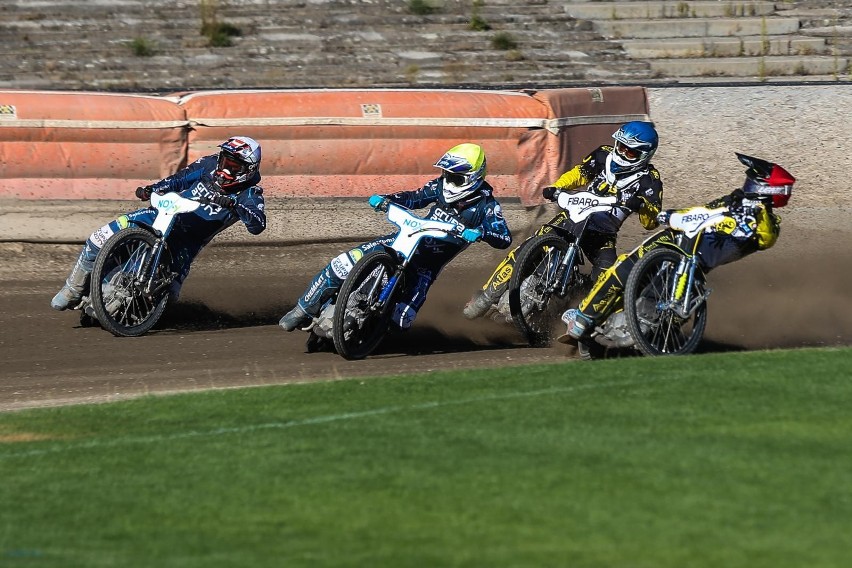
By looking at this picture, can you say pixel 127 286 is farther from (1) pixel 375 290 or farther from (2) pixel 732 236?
(2) pixel 732 236

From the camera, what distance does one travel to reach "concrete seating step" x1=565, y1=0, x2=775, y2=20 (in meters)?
26.4

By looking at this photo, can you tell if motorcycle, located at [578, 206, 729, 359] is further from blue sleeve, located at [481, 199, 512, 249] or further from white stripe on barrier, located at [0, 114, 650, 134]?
white stripe on barrier, located at [0, 114, 650, 134]

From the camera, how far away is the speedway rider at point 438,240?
35.6 feet

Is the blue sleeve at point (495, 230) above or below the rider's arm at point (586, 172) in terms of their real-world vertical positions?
below

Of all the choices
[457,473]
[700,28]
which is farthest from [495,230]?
[700,28]

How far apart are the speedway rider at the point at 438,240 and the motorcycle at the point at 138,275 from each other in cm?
127

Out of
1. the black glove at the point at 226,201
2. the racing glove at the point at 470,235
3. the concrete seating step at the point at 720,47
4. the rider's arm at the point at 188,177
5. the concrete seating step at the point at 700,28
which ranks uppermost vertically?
the rider's arm at the point at 188,177

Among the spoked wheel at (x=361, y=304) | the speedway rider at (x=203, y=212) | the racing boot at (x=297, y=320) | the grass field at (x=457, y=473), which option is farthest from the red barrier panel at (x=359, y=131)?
the grass field at (x=457, y=473)

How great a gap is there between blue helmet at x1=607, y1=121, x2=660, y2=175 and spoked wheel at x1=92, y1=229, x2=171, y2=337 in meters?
4.12

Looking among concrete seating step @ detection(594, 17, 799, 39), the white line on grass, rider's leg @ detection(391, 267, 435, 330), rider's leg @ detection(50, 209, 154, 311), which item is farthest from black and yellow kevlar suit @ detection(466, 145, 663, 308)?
concrete seating step @ detection(594, 17, 799, 39)

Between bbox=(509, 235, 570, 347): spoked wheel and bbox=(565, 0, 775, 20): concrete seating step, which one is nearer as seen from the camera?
bbox=(509, 235, 570, 347): spoked wheel

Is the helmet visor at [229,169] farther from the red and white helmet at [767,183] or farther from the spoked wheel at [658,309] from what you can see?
the red and white helmet at [767,183]

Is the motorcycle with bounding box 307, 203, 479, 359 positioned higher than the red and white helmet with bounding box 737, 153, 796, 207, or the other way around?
the red and white helmet with bounding box 737, 153, 796, 207

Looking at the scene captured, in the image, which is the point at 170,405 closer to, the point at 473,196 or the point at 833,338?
the point at 473,196
